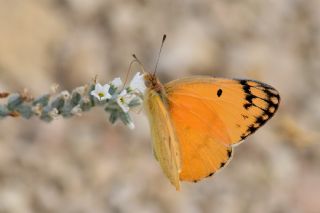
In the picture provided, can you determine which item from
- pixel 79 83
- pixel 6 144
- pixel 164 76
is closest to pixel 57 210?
pixel 6 144

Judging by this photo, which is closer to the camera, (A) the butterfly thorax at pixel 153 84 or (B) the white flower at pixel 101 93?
(B) the white flower at pixel 101 93

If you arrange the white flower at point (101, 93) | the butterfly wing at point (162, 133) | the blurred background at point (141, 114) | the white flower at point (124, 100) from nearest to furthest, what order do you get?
the white flower at point (101, 93), the white flower at point (124, 100), the butterfly wing at point (162, 133), the blurred background at point (141, 114)

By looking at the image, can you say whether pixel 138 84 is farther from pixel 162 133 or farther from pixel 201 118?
pixel 201 118

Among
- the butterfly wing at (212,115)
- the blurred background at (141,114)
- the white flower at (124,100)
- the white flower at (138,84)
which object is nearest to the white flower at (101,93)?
the white flower at (124,100)

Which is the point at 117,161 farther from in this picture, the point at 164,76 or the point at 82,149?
the point at 164,76

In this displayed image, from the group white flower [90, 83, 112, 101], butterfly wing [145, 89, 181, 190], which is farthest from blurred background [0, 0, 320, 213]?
white flower [90, 83, 112, 101]

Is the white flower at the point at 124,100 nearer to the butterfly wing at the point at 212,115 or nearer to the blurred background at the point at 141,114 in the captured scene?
the butterfly wing at the point at 212,115

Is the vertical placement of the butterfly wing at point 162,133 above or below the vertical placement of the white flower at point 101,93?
below
